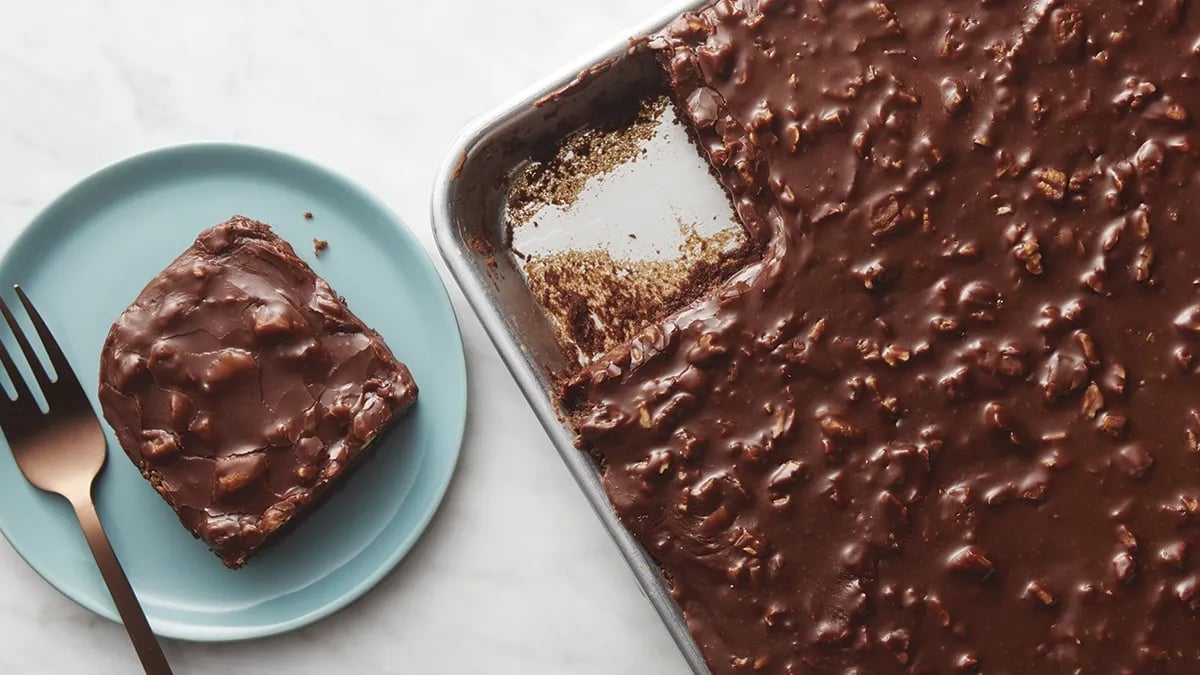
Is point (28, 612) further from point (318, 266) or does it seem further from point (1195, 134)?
point (1195, 134)

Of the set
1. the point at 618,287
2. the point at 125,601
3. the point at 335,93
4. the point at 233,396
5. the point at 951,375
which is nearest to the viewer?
the point at 951,375

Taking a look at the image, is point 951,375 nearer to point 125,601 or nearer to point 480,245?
point 480,245

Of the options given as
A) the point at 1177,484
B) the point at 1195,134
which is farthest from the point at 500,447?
the point at 1195,134

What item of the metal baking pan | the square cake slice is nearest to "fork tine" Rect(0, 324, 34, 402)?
the square cake slice

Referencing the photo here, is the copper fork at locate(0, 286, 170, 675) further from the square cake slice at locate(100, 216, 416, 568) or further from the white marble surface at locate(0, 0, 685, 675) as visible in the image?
the white marble surface at locate(0, 0, 685, 675)

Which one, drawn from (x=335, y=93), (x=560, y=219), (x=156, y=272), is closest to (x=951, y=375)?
(x=560, y=219)

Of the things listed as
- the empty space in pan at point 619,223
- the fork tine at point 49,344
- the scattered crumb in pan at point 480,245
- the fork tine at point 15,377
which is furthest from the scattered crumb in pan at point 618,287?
the fork tine at point 15,377
